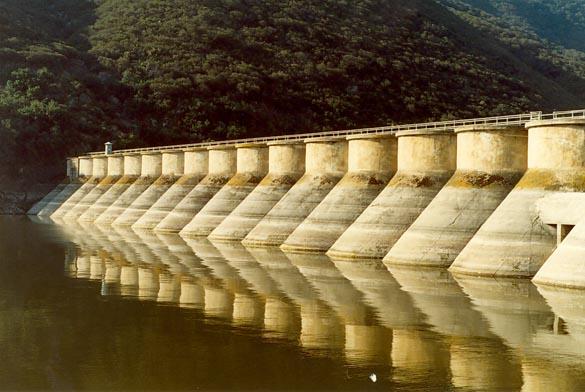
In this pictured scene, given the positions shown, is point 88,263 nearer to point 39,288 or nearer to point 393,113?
point 39,288

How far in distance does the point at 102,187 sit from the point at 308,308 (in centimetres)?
6552

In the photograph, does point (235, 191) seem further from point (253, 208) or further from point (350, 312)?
point (350, 312)

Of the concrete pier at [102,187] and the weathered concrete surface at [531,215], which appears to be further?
the concrete pier at [102,187]

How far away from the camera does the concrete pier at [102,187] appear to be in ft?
303

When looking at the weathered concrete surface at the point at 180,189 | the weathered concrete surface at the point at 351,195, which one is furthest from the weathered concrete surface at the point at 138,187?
the weathered concrete surface at the point at 351,195

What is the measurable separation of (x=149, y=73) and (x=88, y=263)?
9290 cm

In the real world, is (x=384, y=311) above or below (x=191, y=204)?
below

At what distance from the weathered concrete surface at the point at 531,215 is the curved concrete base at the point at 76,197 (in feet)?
212

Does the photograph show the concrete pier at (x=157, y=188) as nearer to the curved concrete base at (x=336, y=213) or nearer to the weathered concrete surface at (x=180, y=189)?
the weathered concrete surface at (x=180, y=189)

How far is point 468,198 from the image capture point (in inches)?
1615

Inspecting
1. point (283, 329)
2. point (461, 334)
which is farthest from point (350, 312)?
point (461, 334)

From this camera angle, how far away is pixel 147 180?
8500 cm

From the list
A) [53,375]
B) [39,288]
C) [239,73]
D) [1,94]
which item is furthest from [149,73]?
[53,375]

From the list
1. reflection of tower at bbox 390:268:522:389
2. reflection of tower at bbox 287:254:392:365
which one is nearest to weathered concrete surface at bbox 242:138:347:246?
reflection of tower at bbox 287:254:392:365
